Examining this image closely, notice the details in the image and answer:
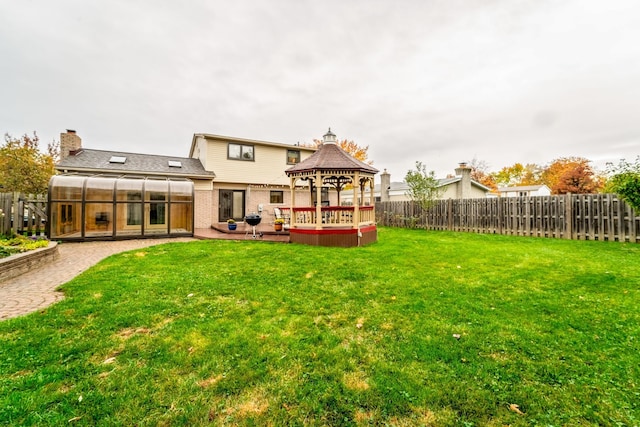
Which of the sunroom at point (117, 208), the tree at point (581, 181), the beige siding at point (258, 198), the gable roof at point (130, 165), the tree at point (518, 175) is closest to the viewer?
the sunroom at point (117, 208)

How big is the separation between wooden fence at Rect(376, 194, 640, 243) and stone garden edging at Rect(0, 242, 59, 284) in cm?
1660

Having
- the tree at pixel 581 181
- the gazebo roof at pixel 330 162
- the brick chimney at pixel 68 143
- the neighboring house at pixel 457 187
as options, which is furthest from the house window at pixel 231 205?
the tree at pixel 581 181

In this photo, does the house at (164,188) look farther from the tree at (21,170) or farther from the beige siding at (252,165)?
the tree at (21,170)

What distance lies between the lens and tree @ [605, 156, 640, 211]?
5410 mm

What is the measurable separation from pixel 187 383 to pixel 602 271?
8.37 meters

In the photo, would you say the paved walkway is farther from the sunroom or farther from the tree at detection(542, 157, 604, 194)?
the tree at detection(542, 157, 604, 194)

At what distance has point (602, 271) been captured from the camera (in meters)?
5.83

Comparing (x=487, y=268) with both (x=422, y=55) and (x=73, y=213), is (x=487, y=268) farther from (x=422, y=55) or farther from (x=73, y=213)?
(x=73, y=213)

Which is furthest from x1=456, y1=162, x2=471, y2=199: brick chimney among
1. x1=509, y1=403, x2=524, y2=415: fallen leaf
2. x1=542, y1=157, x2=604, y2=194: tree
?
x1=509, y1=403, x2=524, y2=415: fallen leaf

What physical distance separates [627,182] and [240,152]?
17.2 m

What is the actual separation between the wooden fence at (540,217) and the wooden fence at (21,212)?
18.4 m

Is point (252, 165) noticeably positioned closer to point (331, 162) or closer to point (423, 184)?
point (331, 162)

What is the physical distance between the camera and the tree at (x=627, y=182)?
5410mm

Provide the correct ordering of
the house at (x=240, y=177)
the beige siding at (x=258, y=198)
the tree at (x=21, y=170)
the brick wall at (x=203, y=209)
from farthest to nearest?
1. the tree at (x=21, y=170)
2. the beige siding at (x=258, y=198)
3. the house at (x=240, y=177)
4. the brick wall at (x=203, y=209)
